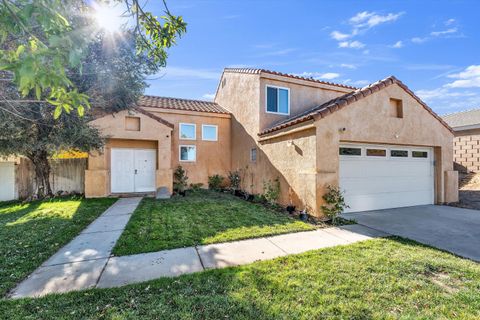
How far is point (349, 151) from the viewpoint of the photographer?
911cm

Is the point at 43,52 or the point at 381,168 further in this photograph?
the point at 381,168

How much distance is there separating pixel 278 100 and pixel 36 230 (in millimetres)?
11125

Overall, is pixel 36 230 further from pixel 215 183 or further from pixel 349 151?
pixel 349 151

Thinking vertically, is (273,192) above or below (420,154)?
below

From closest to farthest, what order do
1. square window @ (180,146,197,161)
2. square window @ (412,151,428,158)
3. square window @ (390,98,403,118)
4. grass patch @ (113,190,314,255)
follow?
grass patch @ (113,190,314,255) → square window @ (390,98,403,118) → square window @ (412,151,428,158) → square window @ (180,146,197,161)

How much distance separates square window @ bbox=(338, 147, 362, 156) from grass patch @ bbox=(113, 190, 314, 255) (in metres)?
3.35

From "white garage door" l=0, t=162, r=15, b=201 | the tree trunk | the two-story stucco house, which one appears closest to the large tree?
the tree trunk

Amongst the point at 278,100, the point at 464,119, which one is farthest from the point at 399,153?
the point at 464,119

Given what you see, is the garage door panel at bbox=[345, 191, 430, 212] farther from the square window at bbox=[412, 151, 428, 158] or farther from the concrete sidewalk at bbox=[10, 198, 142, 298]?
the concrete sidewalk at bbox=[10, 198, 142, 298]

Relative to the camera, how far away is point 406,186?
33.7ft

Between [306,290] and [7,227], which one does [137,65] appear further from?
[306,290]

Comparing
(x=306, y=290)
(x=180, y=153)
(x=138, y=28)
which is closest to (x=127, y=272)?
(x=306, y=290)

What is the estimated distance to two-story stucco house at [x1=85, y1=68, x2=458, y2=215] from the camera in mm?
8617

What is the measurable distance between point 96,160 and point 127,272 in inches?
365
